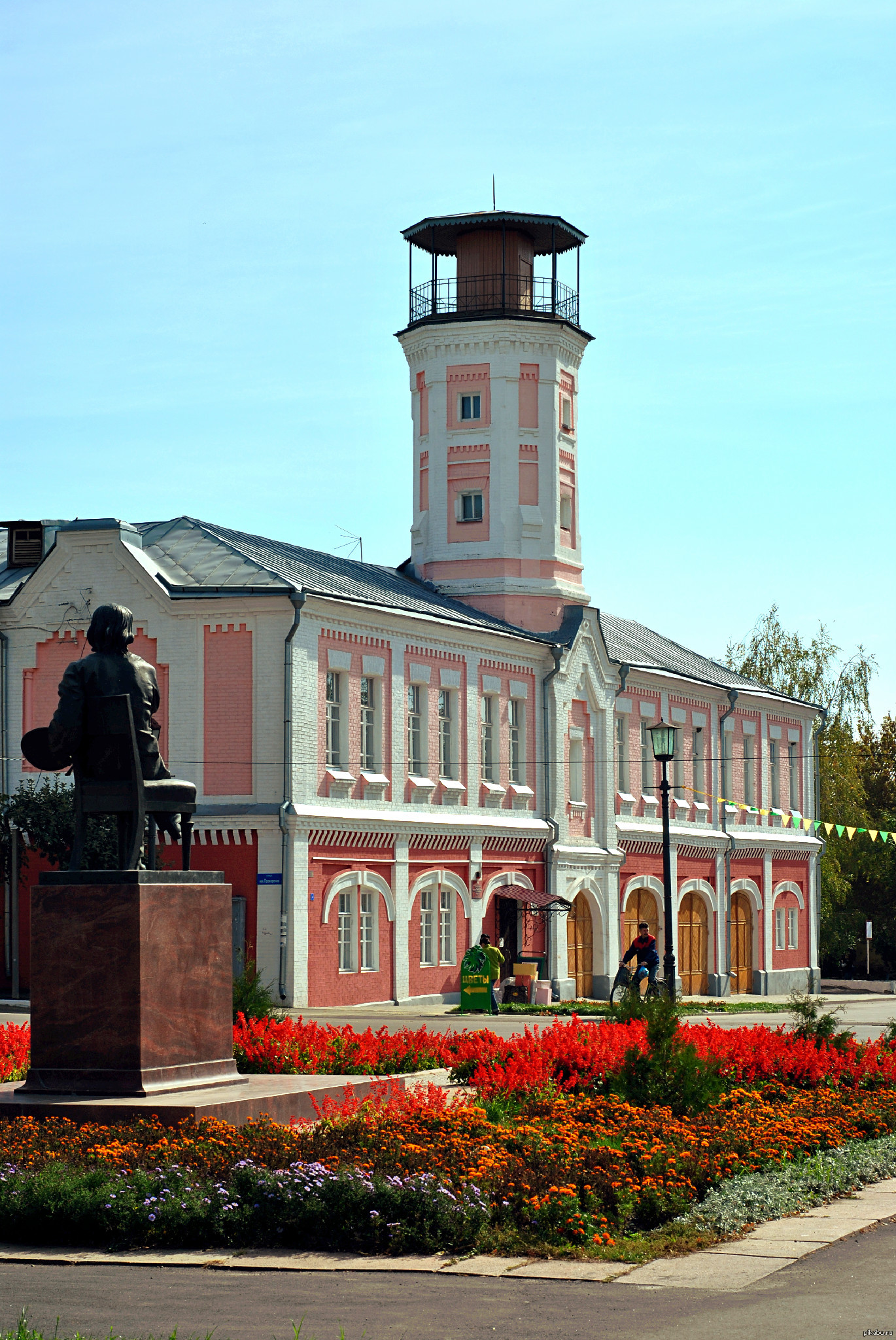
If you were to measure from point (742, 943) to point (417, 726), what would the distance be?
61.1ft

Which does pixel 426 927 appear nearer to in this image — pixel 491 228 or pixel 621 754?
pixel 621 754

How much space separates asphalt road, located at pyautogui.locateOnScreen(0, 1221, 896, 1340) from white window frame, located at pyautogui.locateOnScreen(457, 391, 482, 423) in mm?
35231

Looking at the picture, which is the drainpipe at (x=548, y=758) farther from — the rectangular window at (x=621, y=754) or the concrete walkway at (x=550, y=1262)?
the concrete walkway at (x=550, y=1262)

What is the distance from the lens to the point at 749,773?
52625 mm

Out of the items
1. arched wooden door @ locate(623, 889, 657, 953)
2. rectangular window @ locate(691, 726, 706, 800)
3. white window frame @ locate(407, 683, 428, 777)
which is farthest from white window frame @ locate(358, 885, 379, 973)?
rectangular window @ locate(691, 726, 706, 800)

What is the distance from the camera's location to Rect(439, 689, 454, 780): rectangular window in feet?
123

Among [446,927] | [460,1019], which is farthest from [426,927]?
[460,1019]

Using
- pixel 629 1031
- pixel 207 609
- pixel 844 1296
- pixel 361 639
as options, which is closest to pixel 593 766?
pixel 361 639

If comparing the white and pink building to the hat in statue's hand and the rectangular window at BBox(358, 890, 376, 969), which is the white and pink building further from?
the hat in statue's hand

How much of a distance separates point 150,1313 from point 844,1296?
308 cm

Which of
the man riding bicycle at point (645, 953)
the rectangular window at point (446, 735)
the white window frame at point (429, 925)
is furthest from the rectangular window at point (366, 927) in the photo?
the man riding bicycle at point (645, 953)

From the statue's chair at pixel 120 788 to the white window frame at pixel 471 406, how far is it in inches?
1225

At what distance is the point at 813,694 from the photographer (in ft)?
201

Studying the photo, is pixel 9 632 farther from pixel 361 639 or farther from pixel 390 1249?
pixel 390 1249
